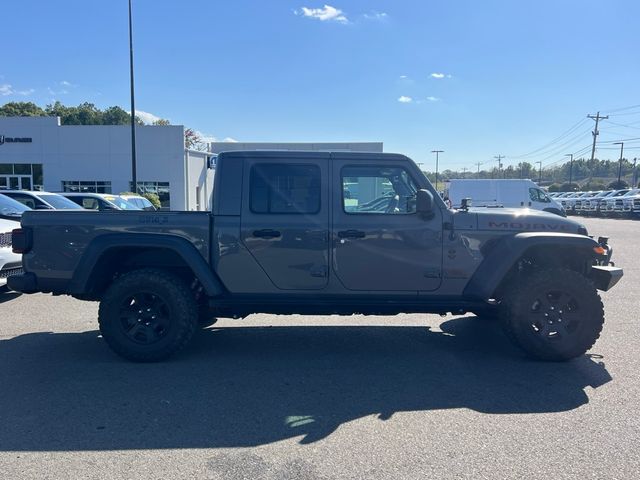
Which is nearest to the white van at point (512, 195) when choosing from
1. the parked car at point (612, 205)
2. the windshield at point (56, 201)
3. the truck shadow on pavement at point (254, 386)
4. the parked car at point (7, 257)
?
the parked car at point (612, 205)

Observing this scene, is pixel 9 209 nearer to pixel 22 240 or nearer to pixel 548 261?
pixel 22 240

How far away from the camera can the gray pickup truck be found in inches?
189

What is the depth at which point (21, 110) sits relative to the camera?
67.8 m

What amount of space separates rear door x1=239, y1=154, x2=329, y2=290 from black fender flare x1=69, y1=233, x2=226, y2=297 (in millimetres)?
498

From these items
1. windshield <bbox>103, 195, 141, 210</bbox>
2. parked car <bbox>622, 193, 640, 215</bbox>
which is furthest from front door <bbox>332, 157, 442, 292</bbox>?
parked car <bbox>622, 193, 640, 215</bbox>

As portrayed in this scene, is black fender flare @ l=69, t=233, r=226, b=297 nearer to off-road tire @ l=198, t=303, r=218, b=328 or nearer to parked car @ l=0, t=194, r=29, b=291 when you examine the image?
off-road tire @ l=198, t=303, r=218, b=328

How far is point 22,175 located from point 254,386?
33.7 m

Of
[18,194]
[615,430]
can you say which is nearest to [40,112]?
[18,194]

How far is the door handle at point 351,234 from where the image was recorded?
4812 mm

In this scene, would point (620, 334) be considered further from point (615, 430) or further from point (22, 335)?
point (22, 335)

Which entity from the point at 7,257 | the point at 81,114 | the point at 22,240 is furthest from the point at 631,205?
the point at 81,114

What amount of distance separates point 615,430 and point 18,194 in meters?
13.3

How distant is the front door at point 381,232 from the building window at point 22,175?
32.4 m

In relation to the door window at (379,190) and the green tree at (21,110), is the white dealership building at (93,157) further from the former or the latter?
the green tree at (21,110)
